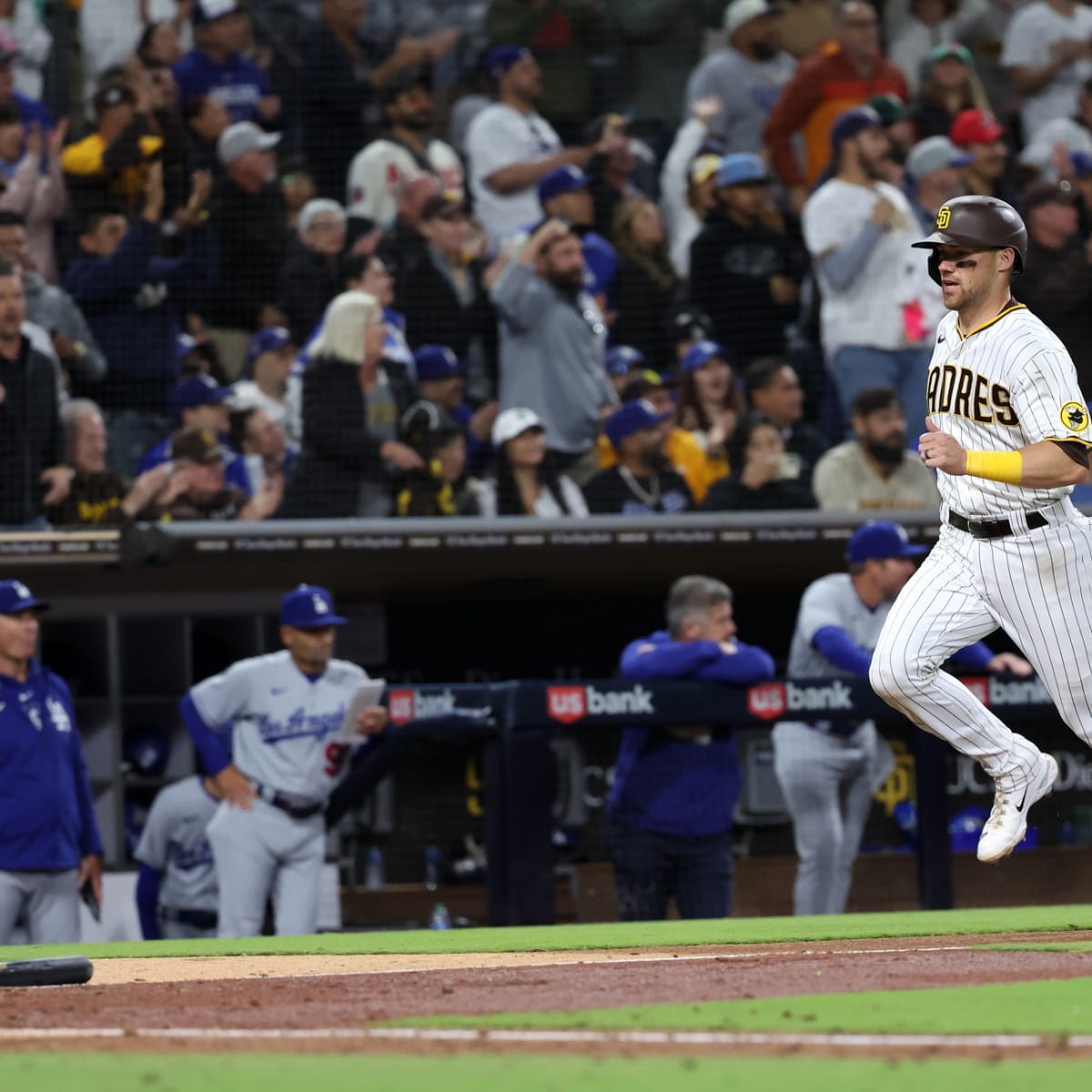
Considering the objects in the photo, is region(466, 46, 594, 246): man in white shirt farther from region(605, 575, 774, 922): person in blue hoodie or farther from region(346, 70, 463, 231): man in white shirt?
region(605, 575, 774, 922): person in blue hoodie

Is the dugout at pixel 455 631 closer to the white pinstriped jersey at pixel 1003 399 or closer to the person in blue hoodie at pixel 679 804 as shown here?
the person in blue hoodie at pixel 679 804

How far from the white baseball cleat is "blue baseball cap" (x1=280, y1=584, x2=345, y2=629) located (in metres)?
3.10

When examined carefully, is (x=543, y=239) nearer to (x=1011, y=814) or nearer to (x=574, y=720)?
(x=574, y=720)

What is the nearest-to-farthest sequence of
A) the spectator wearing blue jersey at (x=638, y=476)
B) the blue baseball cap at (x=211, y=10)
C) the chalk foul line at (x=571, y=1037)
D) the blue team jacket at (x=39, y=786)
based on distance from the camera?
the chalk foul line at (x=571, y=1037), the blue team jacket at (x=39, y=786), the spectator wearing blue jersey at (x=638, y=476), the blue baseball cap at (x=211, y=10)

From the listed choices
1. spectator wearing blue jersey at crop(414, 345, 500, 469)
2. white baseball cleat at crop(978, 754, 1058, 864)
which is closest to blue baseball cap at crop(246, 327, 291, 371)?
→ spectator wearing blue jersey at crop(414, 345, 500, 469)

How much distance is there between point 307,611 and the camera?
782cm

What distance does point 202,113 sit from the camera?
1089cm

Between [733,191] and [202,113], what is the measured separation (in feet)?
9.10

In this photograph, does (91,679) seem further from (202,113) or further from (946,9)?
(946,9)

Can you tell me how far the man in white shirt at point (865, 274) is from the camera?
Result: 10109mm

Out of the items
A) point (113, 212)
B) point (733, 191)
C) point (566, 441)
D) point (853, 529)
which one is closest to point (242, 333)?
point (113, 212)

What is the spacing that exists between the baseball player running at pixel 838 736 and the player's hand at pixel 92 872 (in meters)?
2.52

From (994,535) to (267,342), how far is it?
5.33 meters

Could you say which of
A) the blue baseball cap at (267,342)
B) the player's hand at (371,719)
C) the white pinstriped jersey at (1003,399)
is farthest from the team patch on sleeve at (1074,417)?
the blue baseball cap at (267,342)
